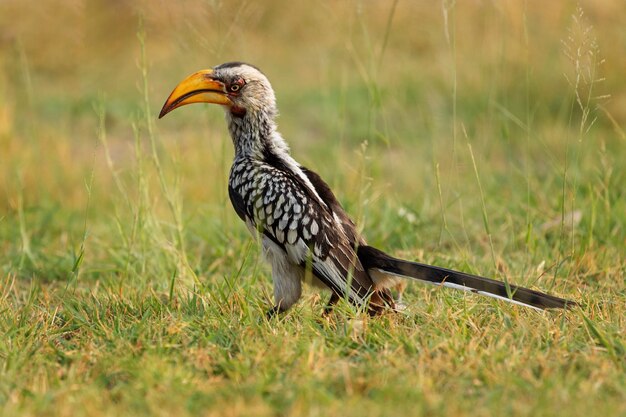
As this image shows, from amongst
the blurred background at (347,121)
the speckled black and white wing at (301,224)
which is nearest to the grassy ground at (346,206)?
the blurred background at (347,121)

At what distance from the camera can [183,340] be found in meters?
3.34

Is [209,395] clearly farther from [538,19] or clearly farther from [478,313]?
[538,19]

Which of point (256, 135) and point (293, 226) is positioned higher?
point (256, 135)

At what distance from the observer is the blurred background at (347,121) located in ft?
16.1

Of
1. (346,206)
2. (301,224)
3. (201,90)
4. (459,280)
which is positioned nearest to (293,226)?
(301,224)

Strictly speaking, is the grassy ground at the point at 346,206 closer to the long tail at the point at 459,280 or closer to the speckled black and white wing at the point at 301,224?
the long tail at the point at 459,280

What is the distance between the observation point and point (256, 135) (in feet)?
14.3

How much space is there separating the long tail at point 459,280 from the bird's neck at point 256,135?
2.42ft

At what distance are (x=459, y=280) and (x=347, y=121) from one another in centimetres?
461

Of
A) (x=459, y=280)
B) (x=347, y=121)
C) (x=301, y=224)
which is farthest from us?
(x=347, y=121)

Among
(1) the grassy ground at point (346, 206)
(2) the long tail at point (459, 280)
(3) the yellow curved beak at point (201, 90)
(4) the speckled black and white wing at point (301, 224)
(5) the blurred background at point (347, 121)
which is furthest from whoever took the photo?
(5) the blurred background at point (347, 121)

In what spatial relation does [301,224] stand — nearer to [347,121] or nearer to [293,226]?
[293,226]

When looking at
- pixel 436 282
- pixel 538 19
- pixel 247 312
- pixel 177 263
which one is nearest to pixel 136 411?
pixel 247 312

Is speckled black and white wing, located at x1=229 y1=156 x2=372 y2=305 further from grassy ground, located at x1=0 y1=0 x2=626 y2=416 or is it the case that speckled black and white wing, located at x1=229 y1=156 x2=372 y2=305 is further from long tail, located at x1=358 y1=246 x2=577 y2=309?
grassy ground, located at x1=0 y1=0 x2=626 y2=416
